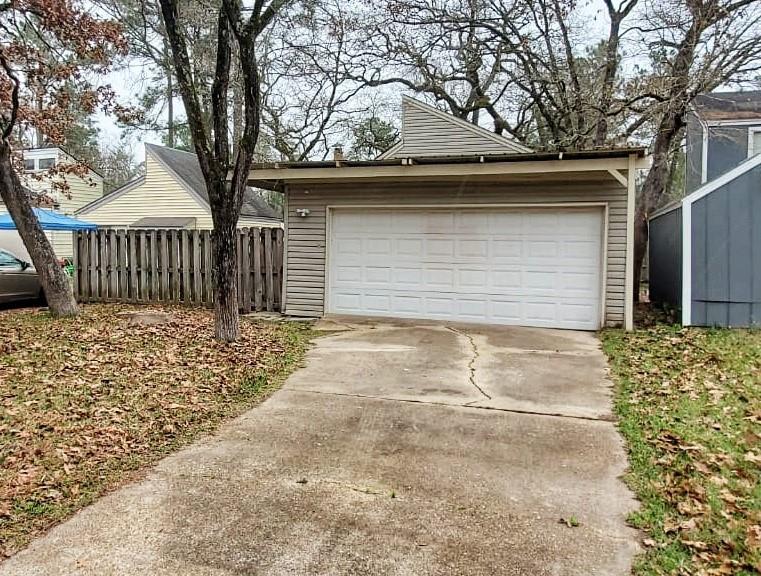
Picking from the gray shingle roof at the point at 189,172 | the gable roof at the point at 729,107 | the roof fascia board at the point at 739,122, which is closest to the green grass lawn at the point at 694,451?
the roof fascia board at the point at 739,122

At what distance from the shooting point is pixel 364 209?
9805mm

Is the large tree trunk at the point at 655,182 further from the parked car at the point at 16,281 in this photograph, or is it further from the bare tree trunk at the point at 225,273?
the parked car at the point at 16,281

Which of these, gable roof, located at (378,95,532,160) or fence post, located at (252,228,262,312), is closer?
fence post, located at (252,228,262,312)

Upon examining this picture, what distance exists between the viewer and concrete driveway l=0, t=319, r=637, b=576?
99.9 inches

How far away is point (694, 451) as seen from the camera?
3.71m

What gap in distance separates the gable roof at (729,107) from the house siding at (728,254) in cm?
673

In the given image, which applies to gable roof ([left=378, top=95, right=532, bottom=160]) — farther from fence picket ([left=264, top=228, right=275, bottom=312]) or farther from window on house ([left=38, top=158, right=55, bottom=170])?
Result: window on house ([left=38, top=158, right=55, bottom=170])

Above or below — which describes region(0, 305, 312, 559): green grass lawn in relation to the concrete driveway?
above

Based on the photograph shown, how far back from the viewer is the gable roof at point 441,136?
39.1ft

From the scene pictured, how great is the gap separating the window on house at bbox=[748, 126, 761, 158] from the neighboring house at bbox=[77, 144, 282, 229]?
1537cm

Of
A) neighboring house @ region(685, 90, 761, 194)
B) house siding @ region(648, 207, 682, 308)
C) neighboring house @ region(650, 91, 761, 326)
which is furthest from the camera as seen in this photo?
neighboring house @ region(685, 90, 761, 194)

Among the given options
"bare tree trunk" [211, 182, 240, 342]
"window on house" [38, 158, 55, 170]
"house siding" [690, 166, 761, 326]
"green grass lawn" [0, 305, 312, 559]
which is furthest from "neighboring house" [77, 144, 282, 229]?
"house siding" [690, 166, 761, 326]

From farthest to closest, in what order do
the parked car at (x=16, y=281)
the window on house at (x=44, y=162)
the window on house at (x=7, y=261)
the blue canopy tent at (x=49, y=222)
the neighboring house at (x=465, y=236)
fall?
1. the window on house at (x=44, y=162)
2. the blue canopy tent at (x=49, y=222)
3. the window on house at (x=7, y=261)
4. the parked car at (x=16, y=281)
5. the neighboring house at (x=465, y=236)

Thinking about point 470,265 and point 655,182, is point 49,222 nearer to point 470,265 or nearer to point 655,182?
point 470,265
